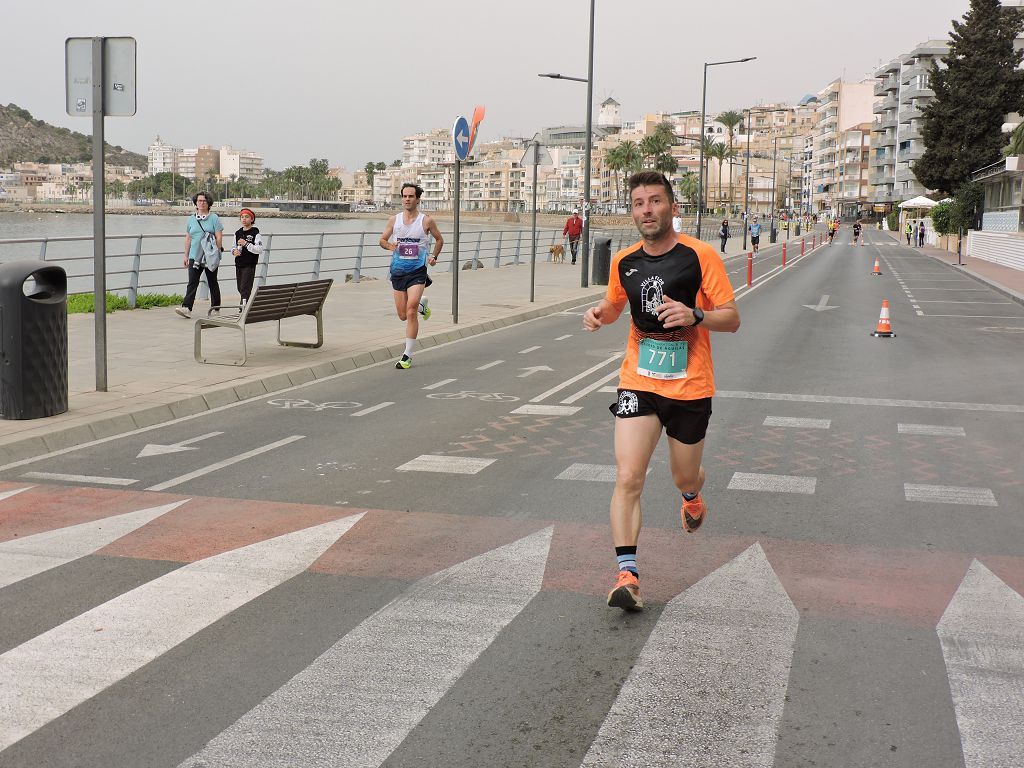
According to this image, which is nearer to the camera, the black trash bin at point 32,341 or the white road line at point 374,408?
the black trash bin at point 32,341

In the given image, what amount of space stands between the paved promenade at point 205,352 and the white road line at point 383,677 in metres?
4.37

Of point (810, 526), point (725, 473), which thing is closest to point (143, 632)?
point (810, 526)

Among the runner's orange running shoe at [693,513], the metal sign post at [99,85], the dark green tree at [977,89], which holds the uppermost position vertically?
the dark green tree at [977,89]

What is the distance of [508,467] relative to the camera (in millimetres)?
8070

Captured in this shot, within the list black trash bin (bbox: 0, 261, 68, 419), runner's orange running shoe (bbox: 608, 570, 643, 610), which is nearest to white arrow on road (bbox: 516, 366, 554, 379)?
black trash bin (bbox: 0, 261, 68, 419)

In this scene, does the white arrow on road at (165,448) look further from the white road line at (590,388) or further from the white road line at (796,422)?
the white road line at (796,422)

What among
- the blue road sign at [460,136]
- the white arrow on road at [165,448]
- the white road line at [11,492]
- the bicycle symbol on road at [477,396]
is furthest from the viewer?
the blue road sign at [460,136]

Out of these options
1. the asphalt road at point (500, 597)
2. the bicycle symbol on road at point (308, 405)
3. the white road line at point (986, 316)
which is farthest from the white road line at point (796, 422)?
the white road line at point (986, 316)

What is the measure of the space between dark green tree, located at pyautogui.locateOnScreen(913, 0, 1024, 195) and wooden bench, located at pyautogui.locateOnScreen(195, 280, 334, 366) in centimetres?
6518

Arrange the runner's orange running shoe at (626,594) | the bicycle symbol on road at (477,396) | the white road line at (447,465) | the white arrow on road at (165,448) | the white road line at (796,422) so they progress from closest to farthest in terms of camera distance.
Result: the runner's orange running shoe at (626,594) < the white road line at (447,465) < the white arrow on road at (165,448) < the white road line at (796,422) < the bicycle symbol on road at (477,396)

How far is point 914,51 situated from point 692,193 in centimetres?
7388

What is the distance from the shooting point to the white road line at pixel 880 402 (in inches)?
433

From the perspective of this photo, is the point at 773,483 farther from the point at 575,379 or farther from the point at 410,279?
the point at 410,279

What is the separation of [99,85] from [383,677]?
7294 millimetres
